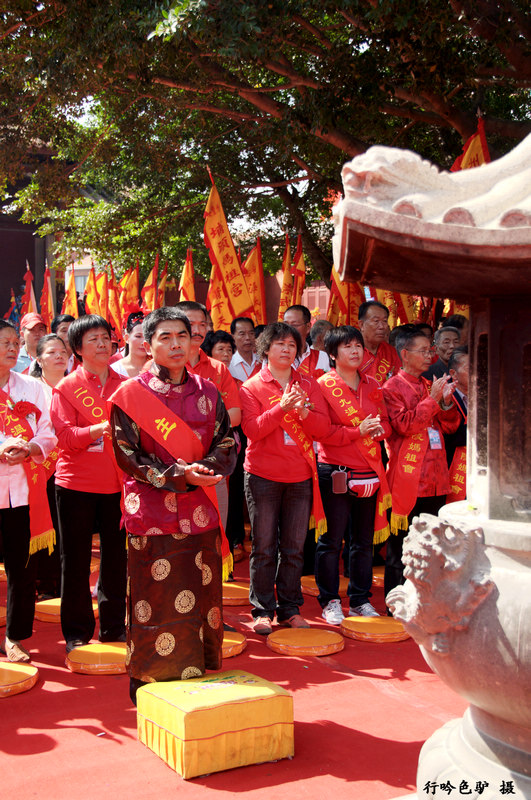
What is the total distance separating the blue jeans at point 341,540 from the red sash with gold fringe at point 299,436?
67 mm

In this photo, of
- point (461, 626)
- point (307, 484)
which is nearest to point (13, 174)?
point (307, 484)

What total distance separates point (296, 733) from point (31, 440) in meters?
2.02

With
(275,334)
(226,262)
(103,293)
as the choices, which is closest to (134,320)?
(275,334)

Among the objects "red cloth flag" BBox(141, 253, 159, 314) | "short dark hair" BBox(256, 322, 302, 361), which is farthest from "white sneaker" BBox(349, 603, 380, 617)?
"red cloth flag" BBox(141, 253, 159, 314)

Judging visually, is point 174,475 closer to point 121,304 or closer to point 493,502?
point 493,502

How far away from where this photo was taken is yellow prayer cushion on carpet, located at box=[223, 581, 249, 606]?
5.31m

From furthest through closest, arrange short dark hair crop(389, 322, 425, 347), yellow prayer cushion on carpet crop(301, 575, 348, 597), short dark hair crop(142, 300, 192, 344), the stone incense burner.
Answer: yellow prayer cushion on carpet crop(301, 575, 348, 597) < short dark hair crop(389, 322, 425, 347) < short dark hair crop(142, 300, 192, 344) < the stone incense burner

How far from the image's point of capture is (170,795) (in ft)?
9.39

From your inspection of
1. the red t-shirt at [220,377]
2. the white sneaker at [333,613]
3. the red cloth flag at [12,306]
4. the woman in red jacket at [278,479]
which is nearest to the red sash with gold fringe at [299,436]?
the woman in red jacket at [278,479]

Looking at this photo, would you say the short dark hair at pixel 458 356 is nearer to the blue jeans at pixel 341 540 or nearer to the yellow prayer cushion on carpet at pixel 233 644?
the blue jeans at pixel 341 540

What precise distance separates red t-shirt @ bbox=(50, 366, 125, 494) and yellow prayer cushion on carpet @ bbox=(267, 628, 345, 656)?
1.26 metres

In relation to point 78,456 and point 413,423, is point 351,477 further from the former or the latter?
point 78,456

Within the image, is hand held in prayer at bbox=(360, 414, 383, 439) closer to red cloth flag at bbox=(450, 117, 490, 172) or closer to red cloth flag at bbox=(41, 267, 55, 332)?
red cloth flag at bbox=(450, 117, 490, 172)

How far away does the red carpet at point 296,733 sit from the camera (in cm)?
292
